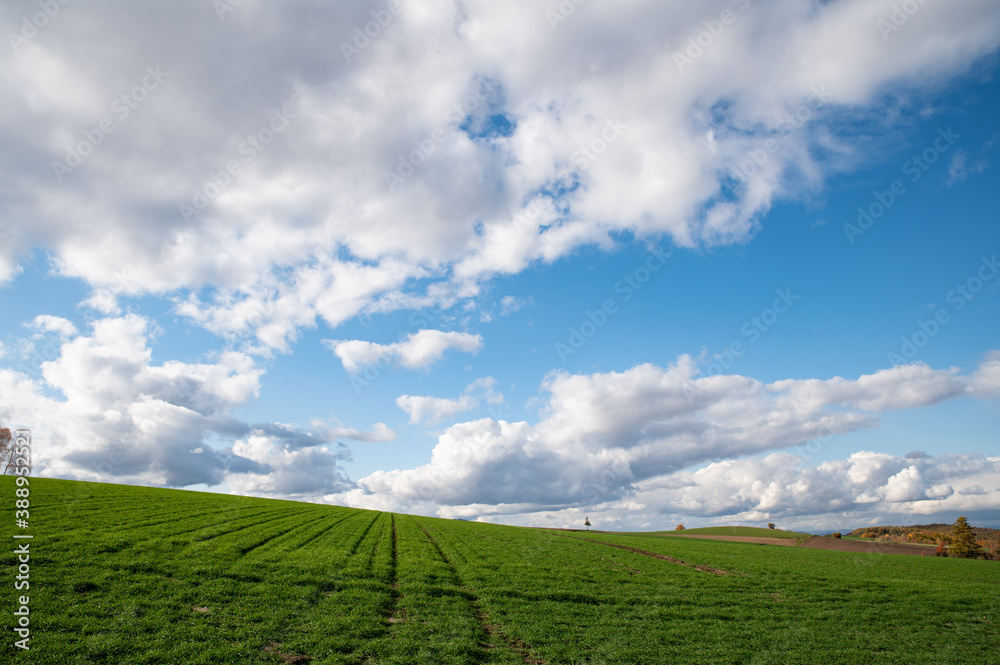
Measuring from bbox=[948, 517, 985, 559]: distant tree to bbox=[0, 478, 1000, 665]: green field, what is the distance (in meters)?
75.0

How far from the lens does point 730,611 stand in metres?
27.2

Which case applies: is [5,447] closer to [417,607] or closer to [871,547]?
[417,607]

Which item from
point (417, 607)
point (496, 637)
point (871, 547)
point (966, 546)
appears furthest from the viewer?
point (871, 547)

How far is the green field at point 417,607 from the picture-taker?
56.1 feet

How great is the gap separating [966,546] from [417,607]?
414 feet

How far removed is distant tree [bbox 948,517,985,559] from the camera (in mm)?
91438

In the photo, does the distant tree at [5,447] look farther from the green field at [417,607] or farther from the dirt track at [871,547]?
the dirt track at [871,547]

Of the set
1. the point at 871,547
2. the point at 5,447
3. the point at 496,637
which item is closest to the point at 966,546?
the point at 871,547

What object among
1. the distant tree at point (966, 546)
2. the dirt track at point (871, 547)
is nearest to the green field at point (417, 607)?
the dirt track at point (871, 547)

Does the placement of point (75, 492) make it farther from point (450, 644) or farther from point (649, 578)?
point (649, 578)

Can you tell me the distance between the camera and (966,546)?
91.8m

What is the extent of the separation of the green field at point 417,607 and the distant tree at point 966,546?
75.0 metres

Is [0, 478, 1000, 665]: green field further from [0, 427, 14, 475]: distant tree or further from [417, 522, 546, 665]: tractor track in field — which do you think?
[0, 427, 14, 475]: distant tree

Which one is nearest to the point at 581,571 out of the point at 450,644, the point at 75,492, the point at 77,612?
the point at 450,644
